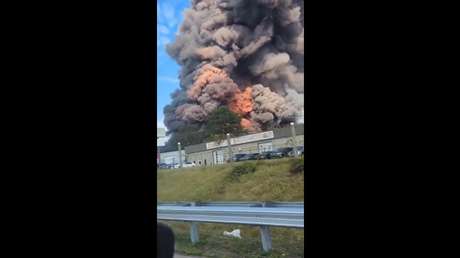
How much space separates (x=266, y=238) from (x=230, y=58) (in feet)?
4.75

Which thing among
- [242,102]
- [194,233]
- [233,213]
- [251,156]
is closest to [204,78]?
[242,102]

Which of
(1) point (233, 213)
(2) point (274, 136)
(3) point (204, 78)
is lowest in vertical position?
(1) point (233, 213)

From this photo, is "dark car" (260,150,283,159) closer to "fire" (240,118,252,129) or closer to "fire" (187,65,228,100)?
"fire" (240,118,252,129)

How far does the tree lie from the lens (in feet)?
8.90

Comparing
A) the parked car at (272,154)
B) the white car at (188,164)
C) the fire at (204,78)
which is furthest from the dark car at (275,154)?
the fire at (204,78)

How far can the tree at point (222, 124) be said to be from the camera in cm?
271

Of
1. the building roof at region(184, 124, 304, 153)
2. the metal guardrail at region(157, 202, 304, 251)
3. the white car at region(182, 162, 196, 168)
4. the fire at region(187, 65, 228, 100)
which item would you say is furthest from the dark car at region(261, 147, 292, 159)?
the fire at region(187, 65, 228, 100)

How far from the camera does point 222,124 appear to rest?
9.02ft

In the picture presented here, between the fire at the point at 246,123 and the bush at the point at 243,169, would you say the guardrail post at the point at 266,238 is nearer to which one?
the bush at the point at 243,169

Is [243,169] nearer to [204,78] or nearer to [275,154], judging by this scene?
[275,154]

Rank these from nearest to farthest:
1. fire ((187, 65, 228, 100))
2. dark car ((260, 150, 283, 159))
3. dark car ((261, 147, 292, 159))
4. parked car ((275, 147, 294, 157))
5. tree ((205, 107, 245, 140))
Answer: parked car ((275, 147, 294, 157))
dark car ((261, 147, 292, 159))
dark car ((260, 150, 283, 159))
tree ((205, 107, 245, 140))
fire ((187, 65, 228, 100))

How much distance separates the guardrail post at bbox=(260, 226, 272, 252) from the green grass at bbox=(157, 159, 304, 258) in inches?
1.4
